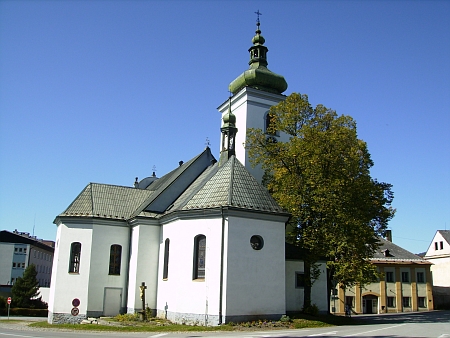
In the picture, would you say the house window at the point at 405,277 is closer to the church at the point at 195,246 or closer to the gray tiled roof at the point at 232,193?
the church at the point at 195,246

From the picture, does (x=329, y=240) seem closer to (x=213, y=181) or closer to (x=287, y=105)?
(x=213, y=181)

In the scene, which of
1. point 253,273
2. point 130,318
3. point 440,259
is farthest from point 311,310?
point 440,259

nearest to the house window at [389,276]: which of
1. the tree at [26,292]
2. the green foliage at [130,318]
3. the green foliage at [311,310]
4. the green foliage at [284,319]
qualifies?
the green foliage at [311,310]

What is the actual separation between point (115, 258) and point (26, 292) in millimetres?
18610

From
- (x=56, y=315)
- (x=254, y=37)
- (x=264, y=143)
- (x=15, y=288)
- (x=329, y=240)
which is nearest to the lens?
(x=329, y=240)

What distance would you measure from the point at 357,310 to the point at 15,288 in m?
32.5

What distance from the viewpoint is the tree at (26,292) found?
39812 millimetres

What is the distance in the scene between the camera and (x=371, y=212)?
2591 centimetres

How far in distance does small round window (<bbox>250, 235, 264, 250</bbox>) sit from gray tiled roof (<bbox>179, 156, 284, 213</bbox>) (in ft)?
4.72

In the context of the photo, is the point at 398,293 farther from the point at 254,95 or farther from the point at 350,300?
the point at 254,95

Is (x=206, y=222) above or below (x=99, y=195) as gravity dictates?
below

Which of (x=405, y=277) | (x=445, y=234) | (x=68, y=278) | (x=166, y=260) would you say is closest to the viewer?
(x=166, y=260)

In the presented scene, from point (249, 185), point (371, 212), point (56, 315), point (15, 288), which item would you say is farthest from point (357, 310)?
point (15, 288)

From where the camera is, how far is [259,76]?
31.6 meters
